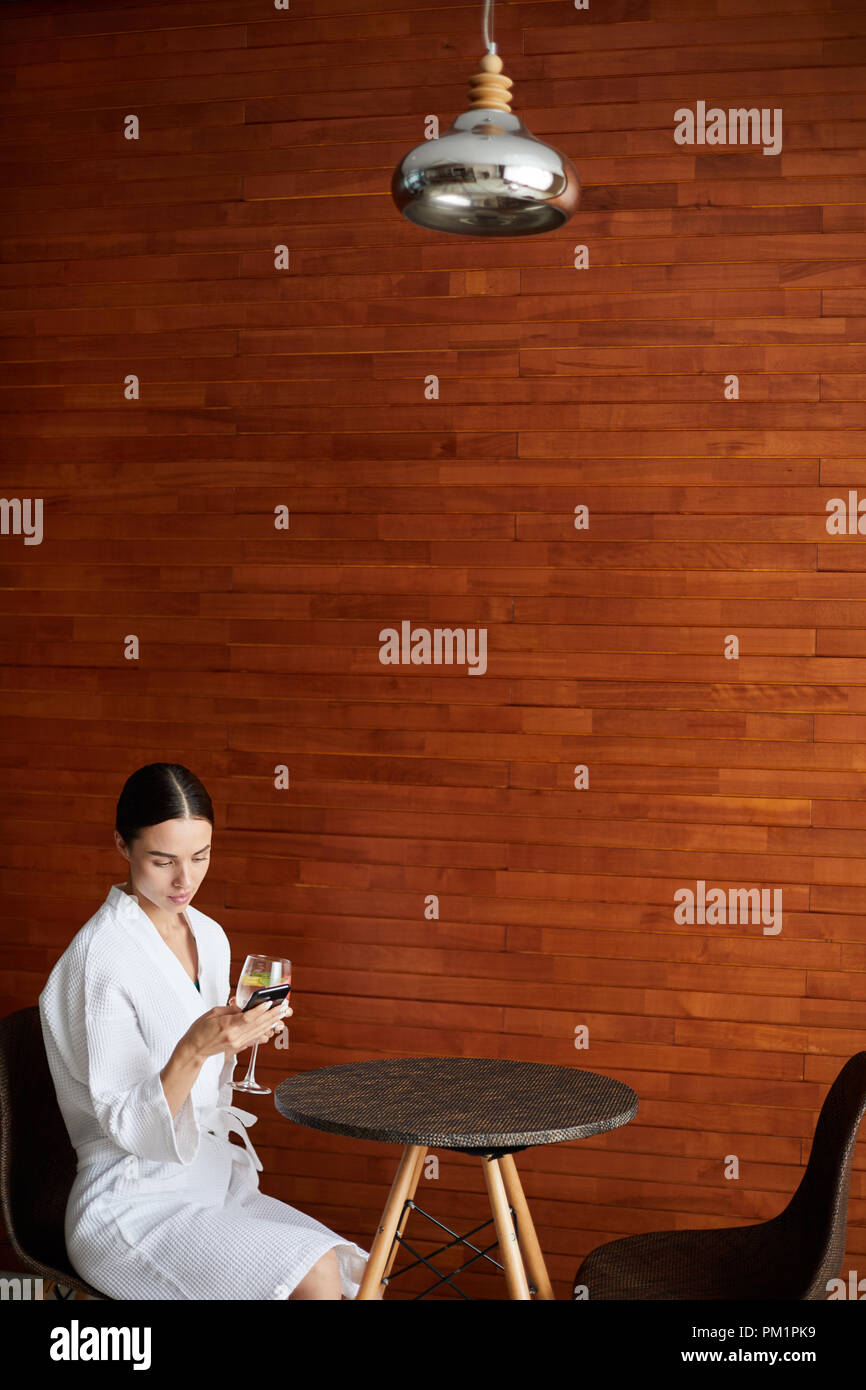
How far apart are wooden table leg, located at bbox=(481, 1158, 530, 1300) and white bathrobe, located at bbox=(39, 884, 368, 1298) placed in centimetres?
32

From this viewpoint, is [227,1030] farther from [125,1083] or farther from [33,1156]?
[33,1156]

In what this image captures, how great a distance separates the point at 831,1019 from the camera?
3.52m

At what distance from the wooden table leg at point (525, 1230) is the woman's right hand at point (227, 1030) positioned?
633mm

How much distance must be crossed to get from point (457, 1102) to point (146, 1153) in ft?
2.02

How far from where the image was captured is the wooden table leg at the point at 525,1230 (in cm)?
285

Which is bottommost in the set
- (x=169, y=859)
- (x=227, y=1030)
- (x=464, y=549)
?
(x=227, y=1030)

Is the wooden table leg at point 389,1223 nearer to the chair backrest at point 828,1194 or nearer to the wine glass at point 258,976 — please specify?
the wine glass at point 258,976

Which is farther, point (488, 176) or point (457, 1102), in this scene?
point (457, 1102)

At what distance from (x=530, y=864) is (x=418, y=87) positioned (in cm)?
216

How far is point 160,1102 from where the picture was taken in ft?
8.46

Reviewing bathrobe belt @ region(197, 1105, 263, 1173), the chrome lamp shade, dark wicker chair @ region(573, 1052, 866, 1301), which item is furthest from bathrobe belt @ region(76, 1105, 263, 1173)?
the chrome lamp shade

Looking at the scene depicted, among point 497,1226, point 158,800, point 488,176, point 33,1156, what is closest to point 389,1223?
point 497,1226

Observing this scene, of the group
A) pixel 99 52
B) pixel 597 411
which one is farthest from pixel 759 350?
pixel 99 52
